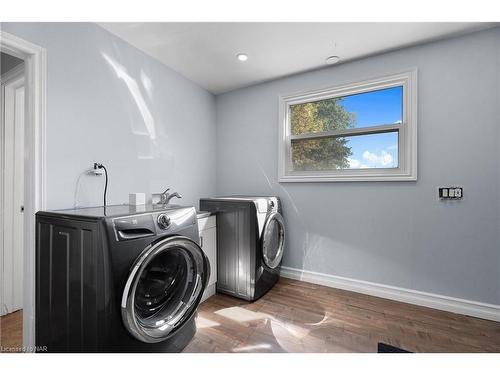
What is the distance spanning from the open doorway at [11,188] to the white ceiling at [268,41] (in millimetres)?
1056

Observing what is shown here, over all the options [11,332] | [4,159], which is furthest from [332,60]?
[11,332]

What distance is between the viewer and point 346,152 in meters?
2.45

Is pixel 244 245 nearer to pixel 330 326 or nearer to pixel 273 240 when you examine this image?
pixel 273 240

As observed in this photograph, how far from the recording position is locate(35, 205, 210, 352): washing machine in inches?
41.7

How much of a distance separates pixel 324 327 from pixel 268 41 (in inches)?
94.3

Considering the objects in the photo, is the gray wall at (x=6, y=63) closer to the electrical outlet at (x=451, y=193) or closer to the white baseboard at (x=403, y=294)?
the white baseboard at (x=403, y=294)

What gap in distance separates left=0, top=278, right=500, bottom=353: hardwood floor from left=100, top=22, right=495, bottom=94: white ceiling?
2339mm

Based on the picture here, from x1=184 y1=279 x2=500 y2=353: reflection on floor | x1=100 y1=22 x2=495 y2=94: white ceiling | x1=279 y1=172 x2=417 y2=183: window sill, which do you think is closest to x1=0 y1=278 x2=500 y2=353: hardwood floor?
x1=184 y1=279 x2=500 y2=353: reflection on floor

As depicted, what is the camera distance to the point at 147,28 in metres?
1.82

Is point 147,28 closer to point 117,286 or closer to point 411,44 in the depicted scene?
point 117,286

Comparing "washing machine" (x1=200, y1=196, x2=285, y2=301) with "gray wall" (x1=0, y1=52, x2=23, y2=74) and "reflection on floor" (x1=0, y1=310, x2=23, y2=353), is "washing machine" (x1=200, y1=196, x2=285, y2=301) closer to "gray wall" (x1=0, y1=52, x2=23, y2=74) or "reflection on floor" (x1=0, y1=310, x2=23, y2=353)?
"reflection on floor" (x1=0, y1=310, x2=23, y2=353)
